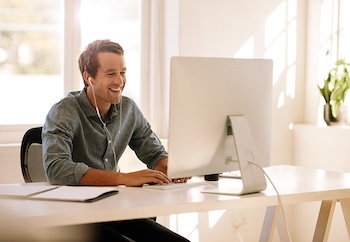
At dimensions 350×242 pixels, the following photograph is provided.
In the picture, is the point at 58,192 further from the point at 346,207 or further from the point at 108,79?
the point at 346,207

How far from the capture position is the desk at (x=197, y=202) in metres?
1.59

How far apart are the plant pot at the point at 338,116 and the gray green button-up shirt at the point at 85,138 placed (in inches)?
61.5

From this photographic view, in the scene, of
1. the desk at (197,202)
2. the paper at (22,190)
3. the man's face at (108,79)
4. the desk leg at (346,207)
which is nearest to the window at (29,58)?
the man's face at (108,79)

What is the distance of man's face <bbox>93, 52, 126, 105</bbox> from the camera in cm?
233

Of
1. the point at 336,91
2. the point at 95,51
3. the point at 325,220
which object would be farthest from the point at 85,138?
the point at 336,91

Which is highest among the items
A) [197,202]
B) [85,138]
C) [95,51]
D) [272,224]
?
[95,51]

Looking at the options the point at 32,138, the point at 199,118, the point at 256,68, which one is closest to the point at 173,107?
the point at 199,118

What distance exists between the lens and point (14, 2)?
10.4 feet

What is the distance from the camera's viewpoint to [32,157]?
228 centimetres

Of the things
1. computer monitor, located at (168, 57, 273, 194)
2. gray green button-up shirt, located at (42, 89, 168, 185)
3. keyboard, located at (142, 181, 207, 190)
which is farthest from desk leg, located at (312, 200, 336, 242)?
gray green button-up shirt, located at (42, 89, 168, 185)

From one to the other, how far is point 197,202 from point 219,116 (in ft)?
1.13

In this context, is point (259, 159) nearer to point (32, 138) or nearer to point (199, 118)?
point (199, 118)

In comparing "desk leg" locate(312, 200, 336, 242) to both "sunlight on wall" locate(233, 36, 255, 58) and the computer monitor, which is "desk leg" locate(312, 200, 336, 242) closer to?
the computer monitor

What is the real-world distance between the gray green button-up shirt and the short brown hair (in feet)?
0.36
